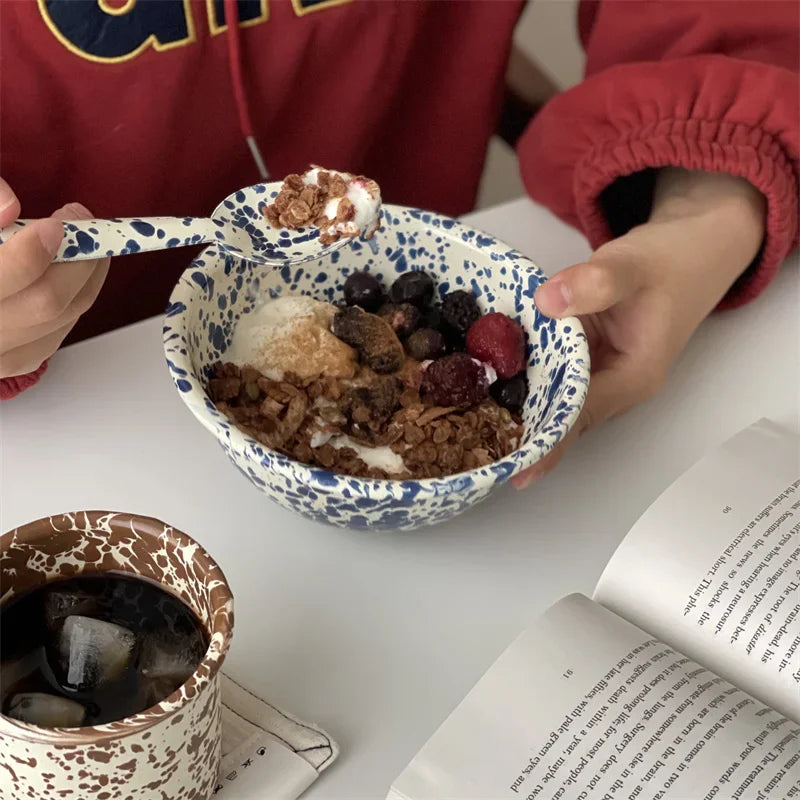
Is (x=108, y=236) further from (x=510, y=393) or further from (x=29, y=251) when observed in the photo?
(x=510, y=393)

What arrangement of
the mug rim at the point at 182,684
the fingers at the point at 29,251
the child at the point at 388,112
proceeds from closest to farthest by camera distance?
the mug rim at the point at 182,684, the fingers at the point at 29,251, the child at the point at 388,112

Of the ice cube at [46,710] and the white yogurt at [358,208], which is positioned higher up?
the white yogurt at [358,208]

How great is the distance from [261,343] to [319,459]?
0.10 metres

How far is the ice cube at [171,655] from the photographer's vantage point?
0.42 metres

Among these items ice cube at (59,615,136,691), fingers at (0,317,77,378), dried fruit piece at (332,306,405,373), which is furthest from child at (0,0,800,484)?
ice cube at (59,615,136,691)

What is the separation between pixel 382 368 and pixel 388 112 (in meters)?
0.47

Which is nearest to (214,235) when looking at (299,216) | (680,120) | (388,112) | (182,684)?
(299,216)

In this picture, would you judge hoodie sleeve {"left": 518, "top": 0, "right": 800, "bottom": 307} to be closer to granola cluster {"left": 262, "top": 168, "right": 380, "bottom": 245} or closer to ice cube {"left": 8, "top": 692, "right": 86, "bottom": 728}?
granola cluster {"left": 262, "top": 168, "right": 380, "bottom": 245}

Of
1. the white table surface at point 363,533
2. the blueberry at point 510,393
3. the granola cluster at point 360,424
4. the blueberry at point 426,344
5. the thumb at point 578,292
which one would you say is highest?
the thumb at point 578,292

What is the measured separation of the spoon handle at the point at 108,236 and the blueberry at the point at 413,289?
0.18 m

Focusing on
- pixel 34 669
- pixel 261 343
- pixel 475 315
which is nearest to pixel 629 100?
pixel 475 315

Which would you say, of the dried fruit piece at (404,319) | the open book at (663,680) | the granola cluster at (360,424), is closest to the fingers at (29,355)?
the granola cluster at (360,424)

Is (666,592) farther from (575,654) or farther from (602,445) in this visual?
(602,445)

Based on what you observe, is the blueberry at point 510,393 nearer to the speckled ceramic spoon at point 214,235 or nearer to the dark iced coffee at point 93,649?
the speckled ceramic spoon at point 214,235
